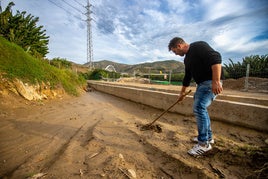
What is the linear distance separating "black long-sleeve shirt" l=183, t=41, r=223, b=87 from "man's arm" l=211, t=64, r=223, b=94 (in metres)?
0.07

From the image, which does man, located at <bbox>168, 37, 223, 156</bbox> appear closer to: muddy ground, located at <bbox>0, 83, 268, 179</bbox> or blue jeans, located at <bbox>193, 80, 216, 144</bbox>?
blue jeans, located at <bbox>193, 80, 216, 144</bbox>

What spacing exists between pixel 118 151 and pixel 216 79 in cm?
167

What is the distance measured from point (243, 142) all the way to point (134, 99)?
4263mm

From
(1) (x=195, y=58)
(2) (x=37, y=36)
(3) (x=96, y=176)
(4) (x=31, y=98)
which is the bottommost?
(3) (x=96, y=176)

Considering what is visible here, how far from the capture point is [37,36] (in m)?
16.1

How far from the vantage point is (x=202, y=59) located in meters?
2.04

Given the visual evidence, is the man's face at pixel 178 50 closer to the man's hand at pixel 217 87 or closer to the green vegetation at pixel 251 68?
the man's hand at pixel 217 87

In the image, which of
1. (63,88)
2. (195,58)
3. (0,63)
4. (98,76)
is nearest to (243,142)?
(195,58)

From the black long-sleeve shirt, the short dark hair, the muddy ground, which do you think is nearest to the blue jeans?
the black long-sleeve shirt

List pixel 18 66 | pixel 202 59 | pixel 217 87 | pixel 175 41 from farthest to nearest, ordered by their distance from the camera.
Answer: pixel 18 66
pixel 175 41
pixel 202 59
pixel 217 87

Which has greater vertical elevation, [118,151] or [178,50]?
[178,50]

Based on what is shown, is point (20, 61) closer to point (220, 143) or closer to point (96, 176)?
point (96, 176)

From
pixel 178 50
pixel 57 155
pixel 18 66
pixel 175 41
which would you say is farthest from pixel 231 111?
pixel 18 66

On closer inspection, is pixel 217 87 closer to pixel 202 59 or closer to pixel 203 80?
Result: pixel 203 80
